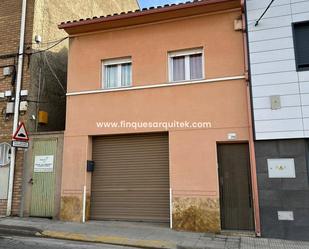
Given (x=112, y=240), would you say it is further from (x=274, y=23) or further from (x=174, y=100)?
(x=274, y=23)

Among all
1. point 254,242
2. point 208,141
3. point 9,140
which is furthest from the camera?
point 9,140

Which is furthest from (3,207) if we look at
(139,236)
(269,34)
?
(269,34)

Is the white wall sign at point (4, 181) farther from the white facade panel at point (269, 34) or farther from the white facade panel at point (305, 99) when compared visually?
the white facade panel at point (305, 99)

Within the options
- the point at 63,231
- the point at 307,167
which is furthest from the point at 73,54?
the point at 307,167

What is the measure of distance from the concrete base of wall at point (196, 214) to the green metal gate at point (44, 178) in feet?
12.7

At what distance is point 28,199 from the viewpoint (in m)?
9.81

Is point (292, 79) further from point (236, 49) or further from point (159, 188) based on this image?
point (159, 188)

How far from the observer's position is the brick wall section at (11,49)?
9898 millimetres

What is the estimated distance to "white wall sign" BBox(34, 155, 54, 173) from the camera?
32.3 ft

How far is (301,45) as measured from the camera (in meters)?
8.22

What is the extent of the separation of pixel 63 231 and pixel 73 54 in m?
5.50

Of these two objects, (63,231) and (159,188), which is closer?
(63,231)

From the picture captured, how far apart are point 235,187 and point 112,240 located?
11.2ft

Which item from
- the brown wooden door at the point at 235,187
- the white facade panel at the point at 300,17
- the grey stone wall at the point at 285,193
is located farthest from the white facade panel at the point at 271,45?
the brown wooden door at the point at 235,187
